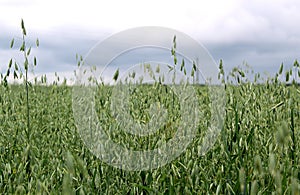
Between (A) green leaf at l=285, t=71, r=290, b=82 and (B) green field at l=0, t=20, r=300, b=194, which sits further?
(A) green leaf at l=285, t=71, r=290, b=82

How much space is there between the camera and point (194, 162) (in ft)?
5.82

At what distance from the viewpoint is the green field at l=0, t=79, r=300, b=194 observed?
127 cm

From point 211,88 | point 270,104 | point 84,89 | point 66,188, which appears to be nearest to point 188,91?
point 211,88

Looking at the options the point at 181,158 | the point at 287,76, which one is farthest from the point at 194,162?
the point at 287,76

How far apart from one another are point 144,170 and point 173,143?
27 cm

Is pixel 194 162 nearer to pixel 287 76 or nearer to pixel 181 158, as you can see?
pixel 181 158

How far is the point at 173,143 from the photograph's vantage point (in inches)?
77.5

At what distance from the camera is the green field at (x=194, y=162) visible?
1.27 meters

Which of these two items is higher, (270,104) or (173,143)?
(270,104)

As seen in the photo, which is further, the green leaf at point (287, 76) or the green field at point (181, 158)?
the green leaf at point (287, 76)

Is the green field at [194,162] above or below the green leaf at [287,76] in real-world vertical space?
below

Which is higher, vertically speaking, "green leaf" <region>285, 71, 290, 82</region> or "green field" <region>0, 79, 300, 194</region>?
"green leaf" <region>285, 71, 290, 82</region>

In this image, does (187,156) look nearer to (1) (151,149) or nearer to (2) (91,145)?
(1) (151,149)

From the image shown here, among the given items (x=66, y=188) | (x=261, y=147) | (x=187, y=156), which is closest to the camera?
(x=66, y=188)
